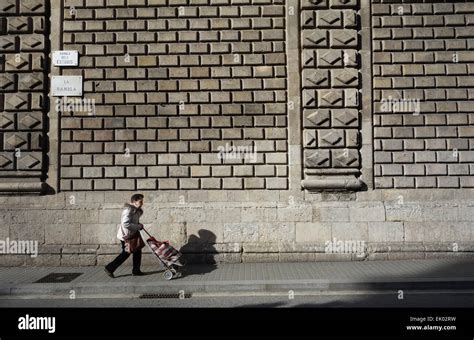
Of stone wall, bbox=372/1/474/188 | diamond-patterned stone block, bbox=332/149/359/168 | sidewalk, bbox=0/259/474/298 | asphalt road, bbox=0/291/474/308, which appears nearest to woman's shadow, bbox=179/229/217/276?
sidewalk, bbox=0/259/474/298

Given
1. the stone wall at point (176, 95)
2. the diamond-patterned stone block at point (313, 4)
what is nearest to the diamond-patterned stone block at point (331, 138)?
the stone wall at point (176, 95)

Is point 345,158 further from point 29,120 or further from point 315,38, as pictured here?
point 29,120

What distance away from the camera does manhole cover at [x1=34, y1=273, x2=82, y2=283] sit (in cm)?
794

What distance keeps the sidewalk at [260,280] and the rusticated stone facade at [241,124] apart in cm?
91

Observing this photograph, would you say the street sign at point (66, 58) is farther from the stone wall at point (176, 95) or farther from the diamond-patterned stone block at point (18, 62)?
the diamond-patterned stone block at point (18, 62)

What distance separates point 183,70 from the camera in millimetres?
10008

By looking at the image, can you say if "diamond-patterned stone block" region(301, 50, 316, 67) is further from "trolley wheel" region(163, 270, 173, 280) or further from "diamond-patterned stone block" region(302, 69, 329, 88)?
"trolley wheel" region(163, 270, 173, 280)

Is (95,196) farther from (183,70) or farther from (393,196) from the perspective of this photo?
(393,196)

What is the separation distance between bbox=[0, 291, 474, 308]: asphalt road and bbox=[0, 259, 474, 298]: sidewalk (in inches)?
7.2

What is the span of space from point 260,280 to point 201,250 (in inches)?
Result: 87.5

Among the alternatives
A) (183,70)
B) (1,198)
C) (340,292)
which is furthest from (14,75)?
(340,292)

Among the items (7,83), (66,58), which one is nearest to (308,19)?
(66,58)

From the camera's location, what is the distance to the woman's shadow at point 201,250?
938cm
